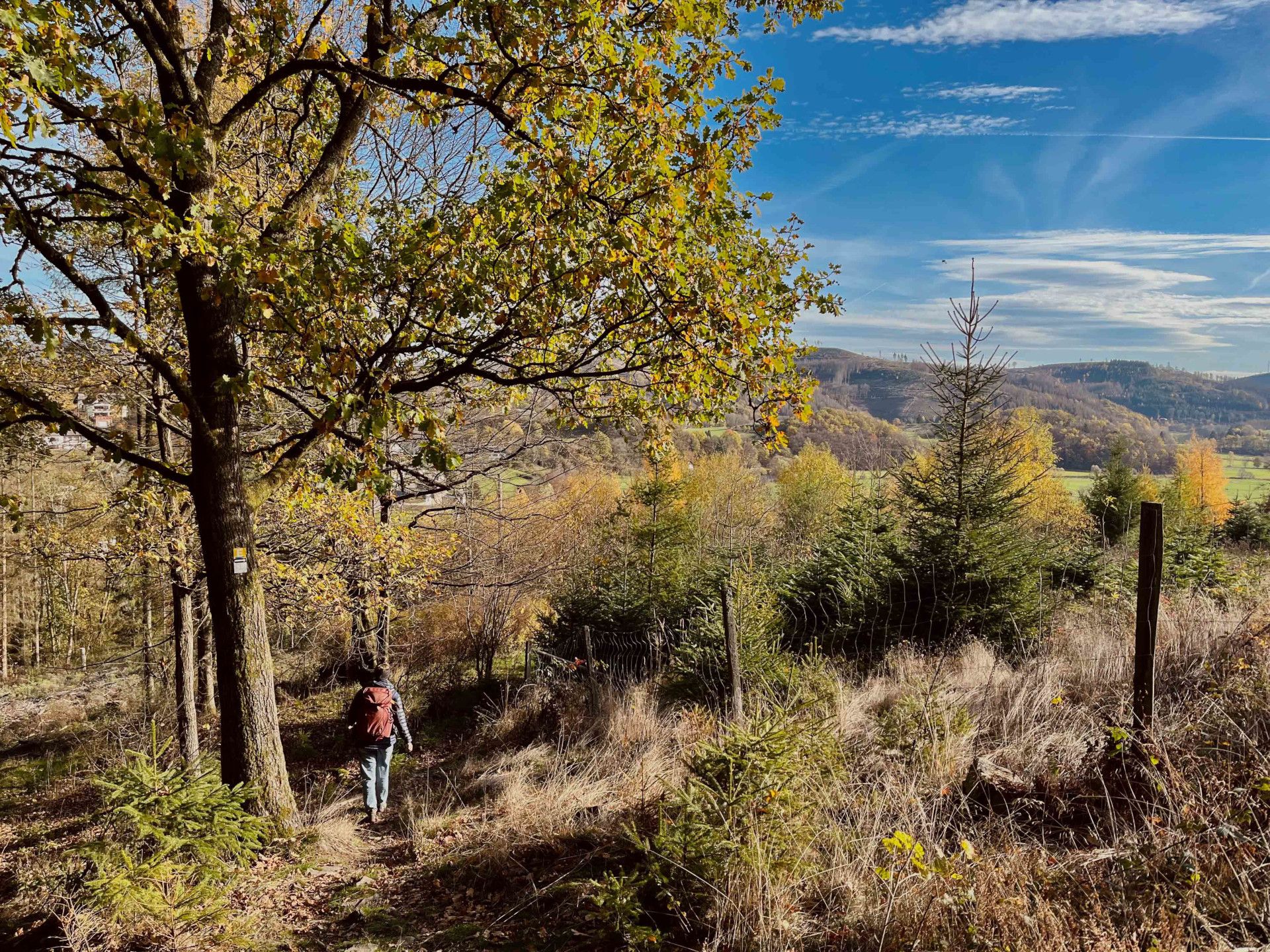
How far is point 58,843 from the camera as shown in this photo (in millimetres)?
6922

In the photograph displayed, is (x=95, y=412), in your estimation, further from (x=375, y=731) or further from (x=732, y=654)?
(x=732, y=654)

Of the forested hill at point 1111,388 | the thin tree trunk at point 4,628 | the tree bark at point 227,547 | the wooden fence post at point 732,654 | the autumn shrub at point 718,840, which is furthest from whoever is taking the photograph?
the forested hill at point 1111,388

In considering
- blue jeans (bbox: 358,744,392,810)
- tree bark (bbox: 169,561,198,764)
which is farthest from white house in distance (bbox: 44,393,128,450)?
blue jeans (bbox: 358,744,392,810)

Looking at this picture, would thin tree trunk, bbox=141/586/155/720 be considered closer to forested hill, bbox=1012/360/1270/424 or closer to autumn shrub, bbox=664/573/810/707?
autumn shrub, bbox=664/573/810/707

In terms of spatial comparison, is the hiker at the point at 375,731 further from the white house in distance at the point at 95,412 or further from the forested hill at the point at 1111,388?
the forested hill at the point at 1111,388

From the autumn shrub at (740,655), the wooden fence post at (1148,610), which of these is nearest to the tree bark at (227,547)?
the autumn shrub at (740,655)

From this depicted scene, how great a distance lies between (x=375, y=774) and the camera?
7.12m

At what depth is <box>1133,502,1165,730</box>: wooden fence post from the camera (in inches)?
169

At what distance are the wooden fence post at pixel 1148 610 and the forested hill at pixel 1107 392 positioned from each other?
96.8 m

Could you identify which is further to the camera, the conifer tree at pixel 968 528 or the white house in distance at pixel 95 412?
the conifer tree at pixel 968 528

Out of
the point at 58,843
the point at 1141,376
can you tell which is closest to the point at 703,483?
the point at 58,843

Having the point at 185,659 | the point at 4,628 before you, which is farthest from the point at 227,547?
the point at 4,628

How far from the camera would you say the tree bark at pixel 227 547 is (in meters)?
5.36

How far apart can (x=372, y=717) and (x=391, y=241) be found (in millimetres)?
4681
